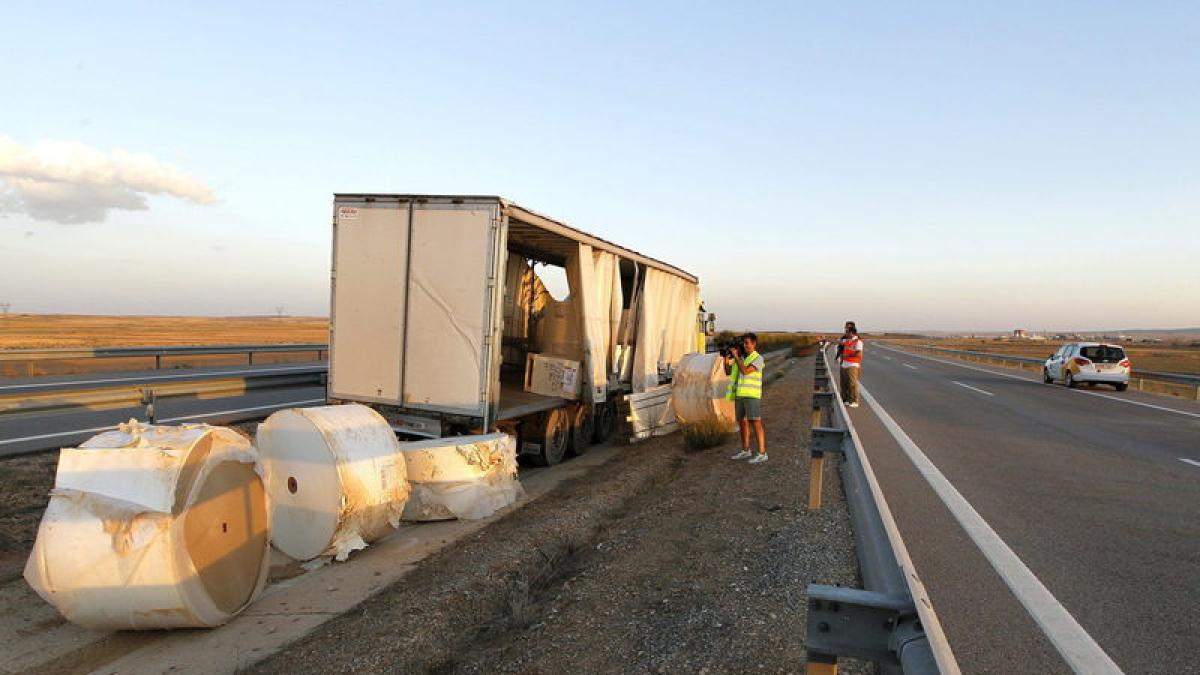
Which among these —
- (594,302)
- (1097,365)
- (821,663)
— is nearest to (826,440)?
(821,663)

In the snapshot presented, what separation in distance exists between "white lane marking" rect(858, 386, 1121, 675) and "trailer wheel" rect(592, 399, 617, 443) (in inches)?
242

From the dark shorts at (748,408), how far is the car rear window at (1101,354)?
17035 mm

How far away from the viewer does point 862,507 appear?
396cm

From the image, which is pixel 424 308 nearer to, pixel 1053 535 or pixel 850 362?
pixel 1053 535

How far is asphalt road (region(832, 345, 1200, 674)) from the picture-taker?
384 centimetres

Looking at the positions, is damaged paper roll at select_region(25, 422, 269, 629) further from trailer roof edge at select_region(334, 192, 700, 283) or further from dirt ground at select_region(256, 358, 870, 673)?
trailer roof edge at select_region(334, 192, 700, 283)

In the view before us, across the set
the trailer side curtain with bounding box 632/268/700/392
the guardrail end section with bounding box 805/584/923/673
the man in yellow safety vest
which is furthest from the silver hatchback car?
the guardrail end section with bounding box 805/584/923/673

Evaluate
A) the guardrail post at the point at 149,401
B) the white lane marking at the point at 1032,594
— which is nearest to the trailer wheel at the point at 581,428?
the white lane marking at the point at 1032,594

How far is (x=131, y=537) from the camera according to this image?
170 inches

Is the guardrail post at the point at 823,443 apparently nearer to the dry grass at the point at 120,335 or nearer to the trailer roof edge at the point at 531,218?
the trailer roof edge at the point at 531,218

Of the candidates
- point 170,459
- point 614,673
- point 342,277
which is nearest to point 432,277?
point 342,277

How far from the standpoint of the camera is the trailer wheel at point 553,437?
1046cm

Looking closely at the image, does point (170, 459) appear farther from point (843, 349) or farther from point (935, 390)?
point (935, 390)

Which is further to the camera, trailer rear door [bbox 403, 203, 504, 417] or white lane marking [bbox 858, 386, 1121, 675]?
trailer rear door [bbox 403, 203, 504, 417]
